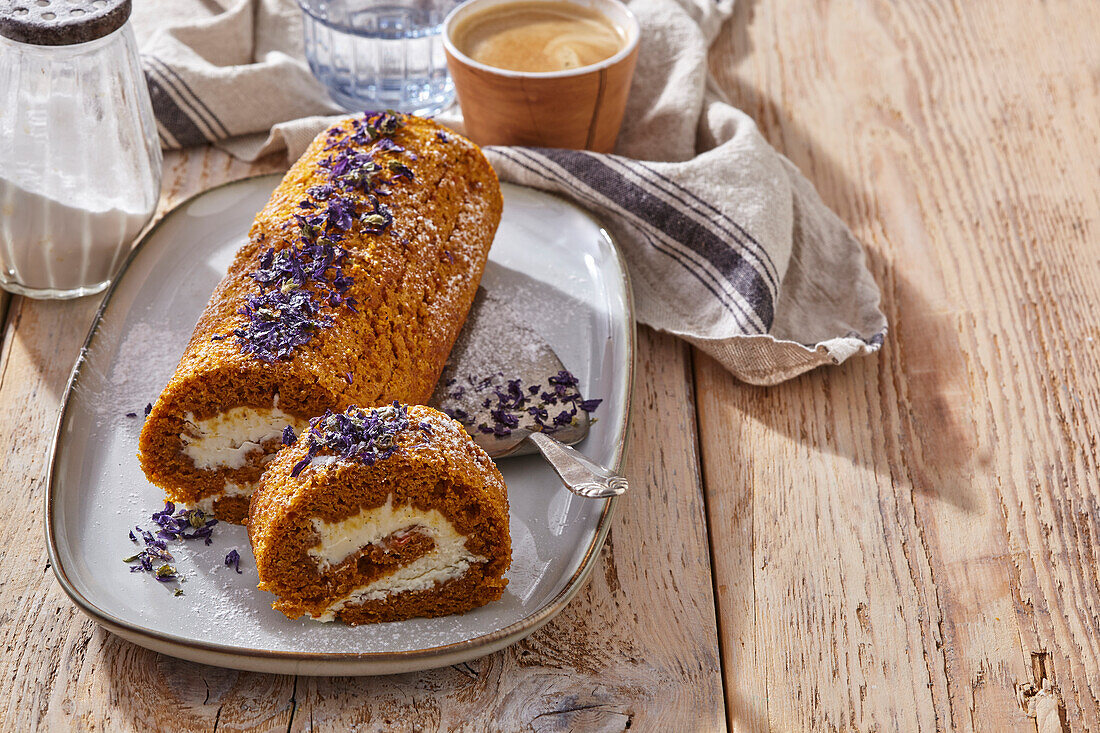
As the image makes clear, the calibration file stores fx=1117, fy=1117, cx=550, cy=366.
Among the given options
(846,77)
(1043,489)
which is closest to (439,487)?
(1043,489)

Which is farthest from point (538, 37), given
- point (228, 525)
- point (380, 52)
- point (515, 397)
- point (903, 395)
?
point (228, 525)

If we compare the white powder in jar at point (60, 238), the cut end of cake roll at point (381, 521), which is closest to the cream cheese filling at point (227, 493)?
the cut end of cake roll at point (381, 521)


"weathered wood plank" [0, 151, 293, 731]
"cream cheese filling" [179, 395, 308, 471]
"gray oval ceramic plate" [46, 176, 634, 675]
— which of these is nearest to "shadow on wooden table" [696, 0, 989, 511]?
"gray oval ceramic plate" [46, 176, 634, 675]

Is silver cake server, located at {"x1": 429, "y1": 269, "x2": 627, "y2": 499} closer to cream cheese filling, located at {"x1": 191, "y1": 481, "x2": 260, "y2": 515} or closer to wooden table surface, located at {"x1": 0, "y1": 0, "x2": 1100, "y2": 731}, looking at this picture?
wooden table surface, located at {"x1": 0, "y1": 0, "x2": 1100, "y2": 731}

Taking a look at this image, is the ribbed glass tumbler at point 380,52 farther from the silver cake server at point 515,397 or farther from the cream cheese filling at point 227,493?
the cream cheese filling at point 227,493

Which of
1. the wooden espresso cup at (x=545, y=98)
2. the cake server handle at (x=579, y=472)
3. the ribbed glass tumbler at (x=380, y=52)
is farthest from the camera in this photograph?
the ribbed glass tumbler at (x=380, y=52)

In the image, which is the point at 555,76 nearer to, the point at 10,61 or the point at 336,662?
the point at 10,61

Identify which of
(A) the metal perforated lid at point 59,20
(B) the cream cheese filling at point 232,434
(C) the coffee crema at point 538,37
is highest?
(A) the metal perforated lid at point 59,20
